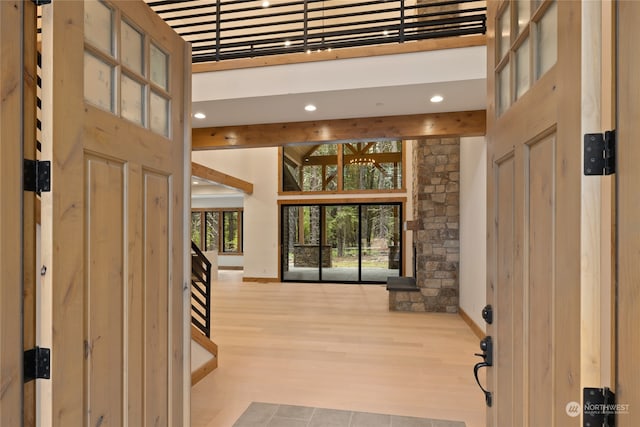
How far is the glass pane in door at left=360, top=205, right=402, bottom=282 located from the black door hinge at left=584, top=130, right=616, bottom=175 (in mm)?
8297

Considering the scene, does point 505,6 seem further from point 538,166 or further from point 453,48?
point 453,48

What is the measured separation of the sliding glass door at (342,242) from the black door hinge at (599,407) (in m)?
8.27

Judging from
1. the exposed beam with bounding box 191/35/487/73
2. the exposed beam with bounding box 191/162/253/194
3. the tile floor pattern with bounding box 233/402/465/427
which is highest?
the exposed beam with bounding box 191/35/487/73

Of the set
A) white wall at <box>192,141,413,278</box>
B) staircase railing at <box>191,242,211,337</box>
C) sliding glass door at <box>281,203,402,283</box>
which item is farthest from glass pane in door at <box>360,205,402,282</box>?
staircase railing at <box>191,242,211,337</box>

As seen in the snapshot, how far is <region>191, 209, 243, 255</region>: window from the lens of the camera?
12.6 m

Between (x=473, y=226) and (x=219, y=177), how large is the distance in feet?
16.2

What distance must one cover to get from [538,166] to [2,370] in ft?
5.51

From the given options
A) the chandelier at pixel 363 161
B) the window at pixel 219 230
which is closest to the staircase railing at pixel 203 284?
the chandelier at pixel 363 161

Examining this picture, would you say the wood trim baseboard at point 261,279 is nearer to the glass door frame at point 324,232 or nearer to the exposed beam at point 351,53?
the glass door frame at point 324,232

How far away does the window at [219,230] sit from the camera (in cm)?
1265

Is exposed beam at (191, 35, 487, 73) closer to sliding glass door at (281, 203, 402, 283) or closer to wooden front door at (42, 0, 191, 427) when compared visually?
wooden front door at (42, 0, 191, 427)

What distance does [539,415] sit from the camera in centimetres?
113

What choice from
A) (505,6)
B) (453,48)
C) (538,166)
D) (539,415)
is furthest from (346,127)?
(539,415)
